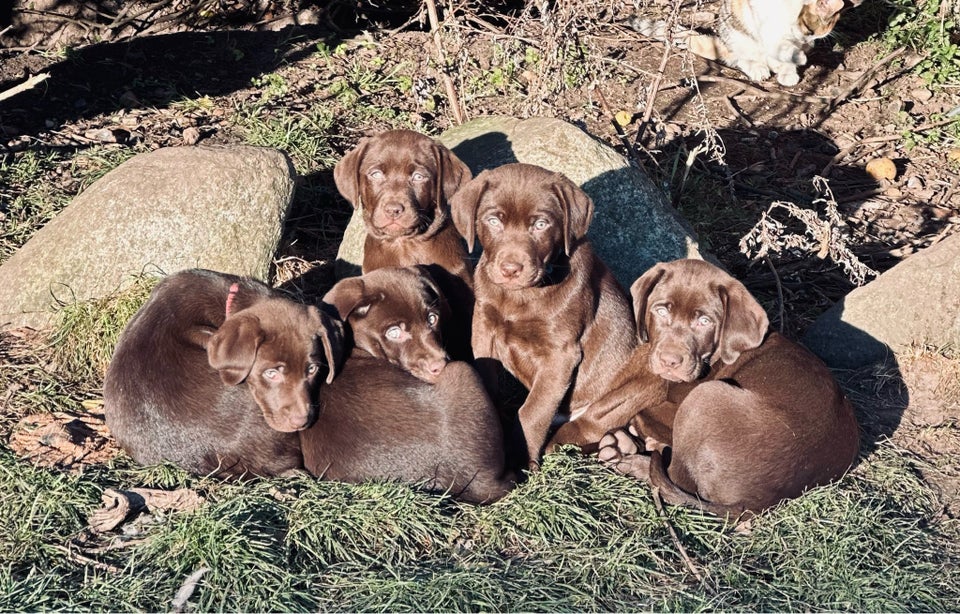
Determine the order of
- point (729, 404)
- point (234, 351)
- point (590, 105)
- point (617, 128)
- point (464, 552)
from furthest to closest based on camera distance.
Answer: point (617, 128) < point (590, 105) < point (729, 404) < point (234, 351) < point (464, 552)

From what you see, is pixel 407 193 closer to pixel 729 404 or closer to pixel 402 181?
pixel 402 181

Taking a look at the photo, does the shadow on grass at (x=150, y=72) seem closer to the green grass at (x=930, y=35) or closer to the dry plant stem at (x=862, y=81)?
the dry plant stem at (x=862, y=81)

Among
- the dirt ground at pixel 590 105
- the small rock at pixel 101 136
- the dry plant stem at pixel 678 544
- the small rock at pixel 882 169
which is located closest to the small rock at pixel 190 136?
the dirt ground at pixel 590 105

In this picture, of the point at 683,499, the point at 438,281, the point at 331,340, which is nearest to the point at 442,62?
the point at 438,281

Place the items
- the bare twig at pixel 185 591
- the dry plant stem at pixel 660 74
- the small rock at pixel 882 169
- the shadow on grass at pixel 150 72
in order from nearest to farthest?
the bare twig at pixel 185 591 < the dry plant stem at pixel 660 74 < the shadow on grass at pixel 150 72 < the small rock at pixel 882 169

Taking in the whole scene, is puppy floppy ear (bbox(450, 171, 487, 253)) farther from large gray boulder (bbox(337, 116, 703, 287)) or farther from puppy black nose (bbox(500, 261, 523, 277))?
large gray boulder (bbox(337, 116, 703, 287))

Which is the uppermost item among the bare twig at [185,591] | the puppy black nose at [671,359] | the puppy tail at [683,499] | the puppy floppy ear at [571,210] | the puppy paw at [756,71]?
the puppy floppy ear at [571,210]

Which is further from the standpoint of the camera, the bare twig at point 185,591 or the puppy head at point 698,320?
the puppy head at point 698,320

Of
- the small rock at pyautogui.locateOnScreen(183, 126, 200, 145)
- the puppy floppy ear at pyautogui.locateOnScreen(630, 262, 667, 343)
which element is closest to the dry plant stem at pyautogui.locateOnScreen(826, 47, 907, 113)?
the puppy floppy ear at pyautogui.locateOnScreen(630, 262, 667, 343)
